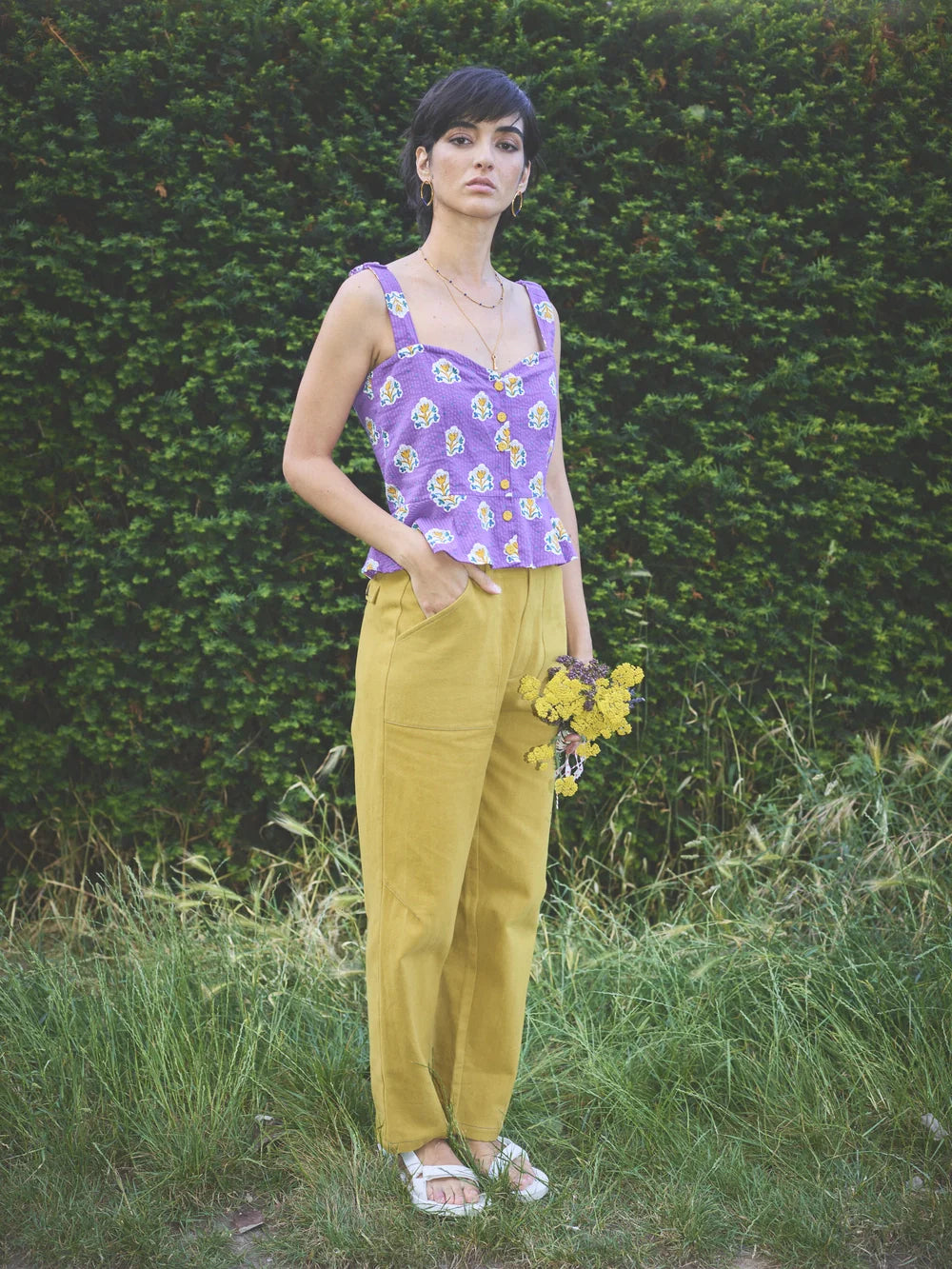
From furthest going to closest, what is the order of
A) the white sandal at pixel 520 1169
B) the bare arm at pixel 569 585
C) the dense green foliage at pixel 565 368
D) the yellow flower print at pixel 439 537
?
the dense green foliage at pixel 565 368, the bare arm at pixel 569 585, the white sandal at pixel 520 1169, the yellow flower print at pixel 439 537

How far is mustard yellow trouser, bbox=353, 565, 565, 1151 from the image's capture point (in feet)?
6.94

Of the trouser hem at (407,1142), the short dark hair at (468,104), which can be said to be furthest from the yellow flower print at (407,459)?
the trouser hem at (407,1142)

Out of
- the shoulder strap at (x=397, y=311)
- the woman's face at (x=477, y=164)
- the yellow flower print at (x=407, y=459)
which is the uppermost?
the woman's face at (x=477, y=164)

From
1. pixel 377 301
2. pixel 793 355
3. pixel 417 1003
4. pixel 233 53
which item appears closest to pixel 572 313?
pixel 793 355

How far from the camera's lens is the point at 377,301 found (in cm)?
212

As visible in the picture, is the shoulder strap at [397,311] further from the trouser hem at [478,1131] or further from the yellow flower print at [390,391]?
the trouser hem at [478,1131]

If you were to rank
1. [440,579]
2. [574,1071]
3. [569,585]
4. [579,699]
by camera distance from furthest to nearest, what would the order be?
1. [574,1071]
2. [569,585]
3. [579,699]
4. [440,579]

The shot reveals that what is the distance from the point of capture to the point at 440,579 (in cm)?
Result: 207

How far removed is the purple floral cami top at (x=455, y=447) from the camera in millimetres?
2102

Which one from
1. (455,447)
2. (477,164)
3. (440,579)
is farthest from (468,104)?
(440,579)

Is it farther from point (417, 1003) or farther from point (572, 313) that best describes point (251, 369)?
point (417, 1003)

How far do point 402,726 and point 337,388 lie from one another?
673 millimetres

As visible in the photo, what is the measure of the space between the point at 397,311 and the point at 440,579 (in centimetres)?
53

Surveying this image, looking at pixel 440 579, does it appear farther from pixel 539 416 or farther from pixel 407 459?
pixel 539 416
